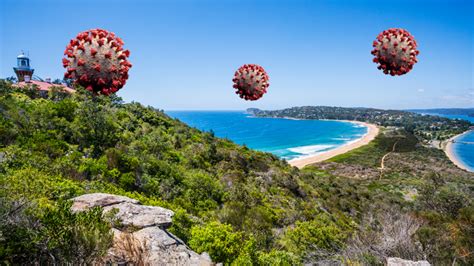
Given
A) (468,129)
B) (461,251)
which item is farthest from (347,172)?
(468,129)

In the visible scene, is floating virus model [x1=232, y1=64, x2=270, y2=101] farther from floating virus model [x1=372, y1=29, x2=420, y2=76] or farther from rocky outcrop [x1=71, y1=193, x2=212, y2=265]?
rocky outcrop [x1=71, y1=193, x2=212, y2=265]

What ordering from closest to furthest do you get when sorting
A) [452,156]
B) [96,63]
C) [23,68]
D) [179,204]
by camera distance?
1. [96,63]
2. [179,204]
3. [23,68]
4. [452,156]

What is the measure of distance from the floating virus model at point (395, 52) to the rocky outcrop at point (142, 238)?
21.6 ft

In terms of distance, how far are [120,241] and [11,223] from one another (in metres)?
2.44

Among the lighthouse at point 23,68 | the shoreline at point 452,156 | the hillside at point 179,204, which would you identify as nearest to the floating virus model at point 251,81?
the hillside at point 179,204

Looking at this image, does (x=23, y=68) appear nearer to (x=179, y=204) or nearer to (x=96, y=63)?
(x=179, y=204)

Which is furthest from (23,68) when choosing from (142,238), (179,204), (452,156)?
(452,156)

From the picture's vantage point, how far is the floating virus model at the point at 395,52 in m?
3.25

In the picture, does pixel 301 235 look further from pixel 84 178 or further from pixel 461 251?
pixel 84 178

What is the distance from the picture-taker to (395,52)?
127 inches

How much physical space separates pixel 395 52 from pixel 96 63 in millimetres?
3332

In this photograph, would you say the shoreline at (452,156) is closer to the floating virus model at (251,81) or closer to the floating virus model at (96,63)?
the floating virus model at (251,81)

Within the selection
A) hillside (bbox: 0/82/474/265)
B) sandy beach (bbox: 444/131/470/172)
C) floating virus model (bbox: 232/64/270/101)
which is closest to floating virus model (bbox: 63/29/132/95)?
floating virus model (bbox: 232/64/270/101)

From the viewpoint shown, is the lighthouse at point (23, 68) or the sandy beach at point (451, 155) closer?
the lighthouse at point (23, 68)
